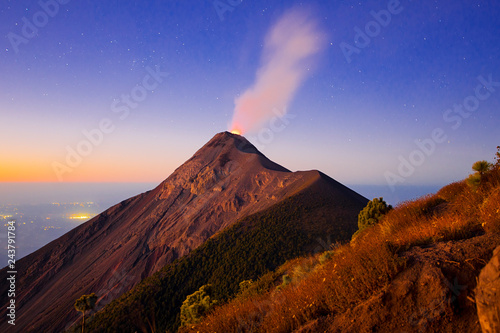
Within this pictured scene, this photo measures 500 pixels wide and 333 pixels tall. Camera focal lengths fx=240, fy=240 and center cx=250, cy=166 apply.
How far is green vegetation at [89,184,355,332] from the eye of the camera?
3266cm

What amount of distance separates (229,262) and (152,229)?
3933 cm

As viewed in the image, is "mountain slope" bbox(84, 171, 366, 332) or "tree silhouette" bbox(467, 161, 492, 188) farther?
"mountain slope" bbox(84, 171, 366, 332)

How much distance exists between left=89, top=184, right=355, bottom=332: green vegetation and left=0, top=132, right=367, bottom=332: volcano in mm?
4046

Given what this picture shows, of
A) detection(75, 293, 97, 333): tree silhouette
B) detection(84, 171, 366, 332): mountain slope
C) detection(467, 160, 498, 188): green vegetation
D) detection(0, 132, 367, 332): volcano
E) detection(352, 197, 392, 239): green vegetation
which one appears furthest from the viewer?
detection(0, 132, 367, 332): volcano

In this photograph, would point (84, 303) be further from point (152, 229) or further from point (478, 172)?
point (152, 229)

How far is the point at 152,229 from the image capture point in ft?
230

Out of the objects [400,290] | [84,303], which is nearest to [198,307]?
[400,290]

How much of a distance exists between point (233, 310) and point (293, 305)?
217cm

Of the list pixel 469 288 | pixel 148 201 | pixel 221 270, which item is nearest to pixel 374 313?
pixel 469 288

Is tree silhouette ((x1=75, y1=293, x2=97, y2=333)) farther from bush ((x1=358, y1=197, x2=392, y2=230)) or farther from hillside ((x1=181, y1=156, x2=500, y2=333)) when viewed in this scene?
bush ((x1=358, y1=197, x2=392, y2=230))

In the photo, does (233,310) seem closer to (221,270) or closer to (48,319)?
(221,270)

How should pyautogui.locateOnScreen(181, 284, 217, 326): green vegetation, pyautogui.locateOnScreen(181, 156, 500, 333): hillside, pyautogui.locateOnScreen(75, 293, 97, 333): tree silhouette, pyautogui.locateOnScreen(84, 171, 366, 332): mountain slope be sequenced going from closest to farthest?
pyautogui.locateOnScreen(181, 156, 500, 333): hillside → pyautogui.locateOnScreen(181, 284, 217, 326): green vegetation → pyautogui.locateOnScreen(75, 293, 97, 333): tree silhouette → pyautogui.locateOnScreen(84, 171, 366, 332): mountain slope

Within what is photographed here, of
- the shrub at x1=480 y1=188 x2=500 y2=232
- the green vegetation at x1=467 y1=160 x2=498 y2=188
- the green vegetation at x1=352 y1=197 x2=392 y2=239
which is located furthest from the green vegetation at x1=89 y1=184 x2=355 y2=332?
the shrub at x1=480 y1=188 x2=500 y2=232

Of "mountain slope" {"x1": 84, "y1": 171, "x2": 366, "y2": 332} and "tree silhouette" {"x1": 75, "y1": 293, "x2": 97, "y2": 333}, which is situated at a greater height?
"tree silhouette" {"x1": 75, "y1": 293, "x2": 97, "y2": 333}
